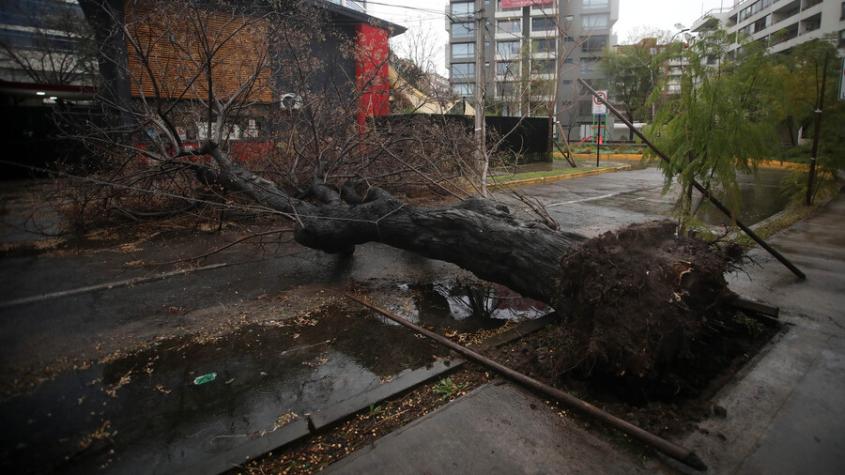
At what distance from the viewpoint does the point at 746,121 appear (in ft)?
17.3

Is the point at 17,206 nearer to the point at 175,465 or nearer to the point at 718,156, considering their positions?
the point at 175,465

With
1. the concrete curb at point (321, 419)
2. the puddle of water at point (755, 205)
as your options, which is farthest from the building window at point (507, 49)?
the concrete curb at point (321, 419)

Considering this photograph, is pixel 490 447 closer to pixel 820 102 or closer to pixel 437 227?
pixel 437 227

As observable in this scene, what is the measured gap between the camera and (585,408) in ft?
8.83

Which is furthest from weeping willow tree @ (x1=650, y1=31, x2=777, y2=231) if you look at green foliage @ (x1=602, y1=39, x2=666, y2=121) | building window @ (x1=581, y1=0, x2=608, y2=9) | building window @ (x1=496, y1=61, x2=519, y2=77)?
building window @ (x1=581, y1=0, x2=608, y2=9)

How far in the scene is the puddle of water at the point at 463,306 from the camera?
4375 mm

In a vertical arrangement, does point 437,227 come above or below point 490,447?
above

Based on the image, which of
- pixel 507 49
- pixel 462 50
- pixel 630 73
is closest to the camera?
pixel 630 73

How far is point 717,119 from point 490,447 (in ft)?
15.7

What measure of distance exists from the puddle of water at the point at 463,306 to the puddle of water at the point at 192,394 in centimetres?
46

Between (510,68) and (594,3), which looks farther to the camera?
(594,3)

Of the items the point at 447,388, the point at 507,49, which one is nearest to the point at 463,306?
the point at 447,388

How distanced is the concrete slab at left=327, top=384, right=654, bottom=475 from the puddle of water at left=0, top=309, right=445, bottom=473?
656 mm

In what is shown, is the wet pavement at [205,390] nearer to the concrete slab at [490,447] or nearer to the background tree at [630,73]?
the concrete slab at [490,447]
